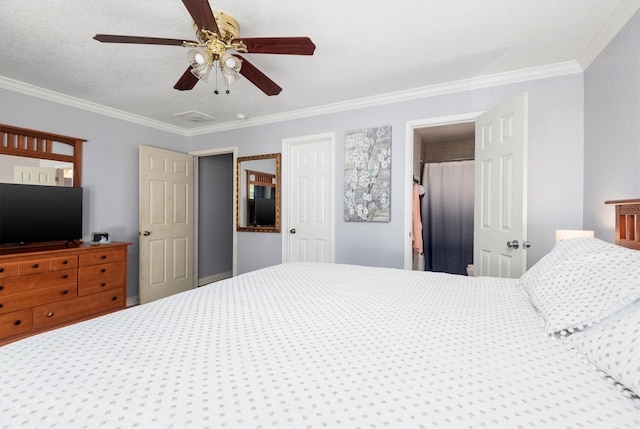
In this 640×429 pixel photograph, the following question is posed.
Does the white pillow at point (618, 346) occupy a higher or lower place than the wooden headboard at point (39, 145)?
Answer: lower

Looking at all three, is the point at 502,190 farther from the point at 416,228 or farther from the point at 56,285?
the point at 56,285

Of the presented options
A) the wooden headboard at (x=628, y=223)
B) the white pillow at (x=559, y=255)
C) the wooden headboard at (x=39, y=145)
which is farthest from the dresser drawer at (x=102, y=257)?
the wooden headboard at (x=628, y=223)

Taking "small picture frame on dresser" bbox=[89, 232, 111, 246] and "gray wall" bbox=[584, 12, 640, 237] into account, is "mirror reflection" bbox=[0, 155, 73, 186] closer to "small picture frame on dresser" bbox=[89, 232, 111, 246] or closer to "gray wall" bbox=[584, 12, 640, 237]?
"small picture frame on dresser" bbox=[89, 232, 111, 246]

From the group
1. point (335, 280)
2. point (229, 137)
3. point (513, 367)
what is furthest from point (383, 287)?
point (229, 137)

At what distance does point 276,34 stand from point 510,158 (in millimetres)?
2011

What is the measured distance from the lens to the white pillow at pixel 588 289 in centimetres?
88

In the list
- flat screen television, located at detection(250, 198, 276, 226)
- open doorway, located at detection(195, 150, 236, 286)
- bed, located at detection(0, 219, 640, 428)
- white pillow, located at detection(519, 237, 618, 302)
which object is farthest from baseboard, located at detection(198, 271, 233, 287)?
white pillow, located at detection(519, 237, 618, 302)

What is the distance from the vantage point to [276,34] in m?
2.10

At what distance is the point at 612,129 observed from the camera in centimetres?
200

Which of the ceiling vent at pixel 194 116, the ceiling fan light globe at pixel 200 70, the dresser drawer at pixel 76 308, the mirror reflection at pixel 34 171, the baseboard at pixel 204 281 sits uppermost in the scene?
the ceiling vent at pixel 194 116

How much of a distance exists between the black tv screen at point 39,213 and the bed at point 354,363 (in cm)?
258

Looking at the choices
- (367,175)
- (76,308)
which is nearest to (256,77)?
(367,175)

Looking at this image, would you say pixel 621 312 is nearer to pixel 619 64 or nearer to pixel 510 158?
pixel 510 158

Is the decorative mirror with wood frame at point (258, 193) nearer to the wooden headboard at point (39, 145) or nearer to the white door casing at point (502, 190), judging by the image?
the wooden headboard at point (39, 145)
